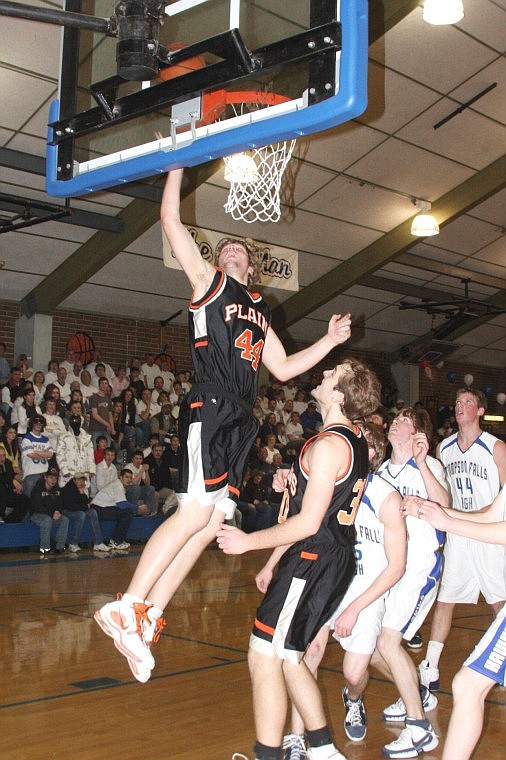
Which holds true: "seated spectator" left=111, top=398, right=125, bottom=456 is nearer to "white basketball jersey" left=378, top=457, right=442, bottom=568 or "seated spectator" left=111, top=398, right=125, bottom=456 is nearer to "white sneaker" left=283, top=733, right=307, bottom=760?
"white basketball jersey" left=378, top=457, right=442, bottom=568

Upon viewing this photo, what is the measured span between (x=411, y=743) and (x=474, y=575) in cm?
193

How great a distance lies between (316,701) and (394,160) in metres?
12.0

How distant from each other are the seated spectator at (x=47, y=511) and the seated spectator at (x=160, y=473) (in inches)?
90.1

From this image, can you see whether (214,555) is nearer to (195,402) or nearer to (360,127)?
(360,127)

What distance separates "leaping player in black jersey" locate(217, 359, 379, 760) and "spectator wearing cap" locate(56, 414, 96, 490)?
8.88 meters

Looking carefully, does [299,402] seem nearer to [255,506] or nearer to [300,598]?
[255,506]

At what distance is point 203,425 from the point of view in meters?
4.10

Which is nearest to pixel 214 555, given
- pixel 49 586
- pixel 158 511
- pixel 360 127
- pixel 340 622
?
pixel 158 511

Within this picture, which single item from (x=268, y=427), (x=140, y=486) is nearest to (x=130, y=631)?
(x=140, y=486)

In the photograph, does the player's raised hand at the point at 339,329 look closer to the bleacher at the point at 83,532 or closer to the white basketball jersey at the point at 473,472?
the white basketball jersey at the point at 473,472

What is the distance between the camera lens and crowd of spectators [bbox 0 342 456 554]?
1197cm

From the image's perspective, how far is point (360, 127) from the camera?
13031mm

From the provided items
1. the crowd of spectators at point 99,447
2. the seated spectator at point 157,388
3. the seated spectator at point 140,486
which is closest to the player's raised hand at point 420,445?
the crowd of spectators at point 99,447

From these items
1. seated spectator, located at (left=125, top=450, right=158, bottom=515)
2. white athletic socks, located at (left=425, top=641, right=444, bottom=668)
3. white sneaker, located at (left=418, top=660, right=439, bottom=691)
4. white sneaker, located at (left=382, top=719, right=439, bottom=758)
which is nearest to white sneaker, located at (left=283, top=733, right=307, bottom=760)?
white sneaker, located at (left=382, top=719, right=439, bottom=758)
